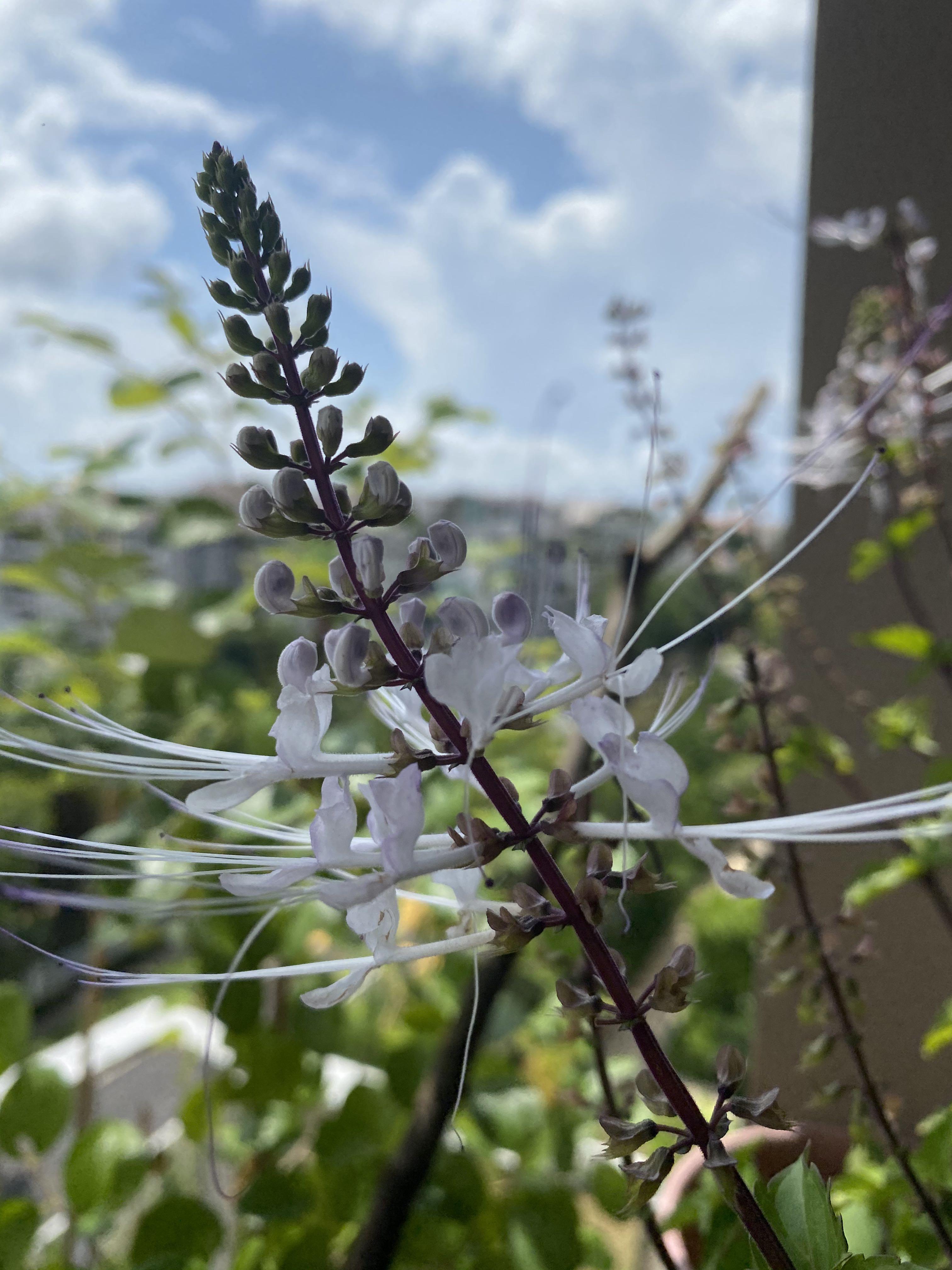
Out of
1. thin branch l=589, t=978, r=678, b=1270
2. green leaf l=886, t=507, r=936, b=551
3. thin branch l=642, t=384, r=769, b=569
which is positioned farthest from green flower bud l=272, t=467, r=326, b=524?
green leaf l=886, t=507, r=936, b=551

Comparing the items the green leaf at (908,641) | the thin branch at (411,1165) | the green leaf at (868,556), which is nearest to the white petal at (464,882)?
the thin branch at (411,1165)

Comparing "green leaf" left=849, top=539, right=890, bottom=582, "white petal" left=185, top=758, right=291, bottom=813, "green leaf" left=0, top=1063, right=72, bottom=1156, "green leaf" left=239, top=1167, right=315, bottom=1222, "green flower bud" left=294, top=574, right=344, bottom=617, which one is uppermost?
"green leaf" left=849, top=539, right=890, bottom=582

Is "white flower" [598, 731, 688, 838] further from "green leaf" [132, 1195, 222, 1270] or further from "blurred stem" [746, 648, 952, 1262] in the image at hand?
"green leaf" [132, 1195, 222, 1270]

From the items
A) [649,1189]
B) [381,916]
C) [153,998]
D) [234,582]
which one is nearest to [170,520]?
[234,582]

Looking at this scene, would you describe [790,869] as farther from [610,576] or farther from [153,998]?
[153,998]

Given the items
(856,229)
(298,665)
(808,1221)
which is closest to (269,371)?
(298,665)

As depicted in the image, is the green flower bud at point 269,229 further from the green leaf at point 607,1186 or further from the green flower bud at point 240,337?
the green leaf at point 607,1186

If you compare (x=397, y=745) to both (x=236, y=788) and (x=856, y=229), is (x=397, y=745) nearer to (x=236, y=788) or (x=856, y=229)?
(x=236, y=788)
